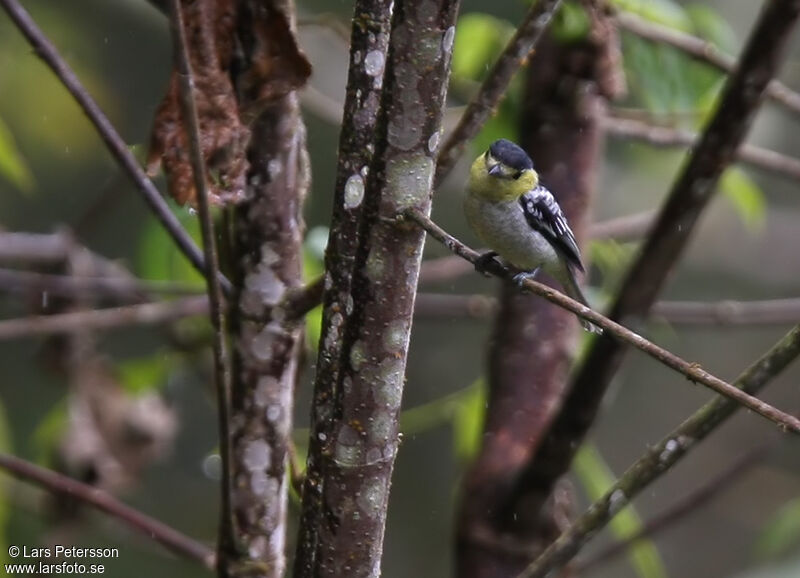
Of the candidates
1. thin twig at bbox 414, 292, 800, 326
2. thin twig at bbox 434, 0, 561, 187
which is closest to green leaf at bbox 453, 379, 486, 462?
thin twig at bbox 414, 292, 800, 326

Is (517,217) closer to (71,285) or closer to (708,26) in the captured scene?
(708,26)

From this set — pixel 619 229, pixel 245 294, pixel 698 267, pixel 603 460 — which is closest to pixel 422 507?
pixel 603 460

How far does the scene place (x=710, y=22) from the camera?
2.52 meters

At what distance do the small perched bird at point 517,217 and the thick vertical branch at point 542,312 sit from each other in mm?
232

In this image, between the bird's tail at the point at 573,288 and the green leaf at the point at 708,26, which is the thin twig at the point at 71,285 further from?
the green leaf at the point at 708,26

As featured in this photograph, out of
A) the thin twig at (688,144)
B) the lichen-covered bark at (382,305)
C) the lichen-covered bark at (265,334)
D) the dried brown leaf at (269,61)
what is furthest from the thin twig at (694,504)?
the dried brown leaf at (269,61)

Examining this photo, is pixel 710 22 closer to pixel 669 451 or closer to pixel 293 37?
pixel 293 37

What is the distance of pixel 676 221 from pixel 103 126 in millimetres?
936

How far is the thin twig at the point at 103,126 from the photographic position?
1.56 meters

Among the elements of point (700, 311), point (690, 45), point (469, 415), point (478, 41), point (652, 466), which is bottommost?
point (469, 415)

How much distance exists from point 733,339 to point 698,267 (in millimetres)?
598

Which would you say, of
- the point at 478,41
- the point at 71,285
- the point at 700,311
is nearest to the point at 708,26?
the point at 478,41

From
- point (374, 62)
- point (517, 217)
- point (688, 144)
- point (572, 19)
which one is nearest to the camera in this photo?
point (374, 62)

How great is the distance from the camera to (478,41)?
248 cm
